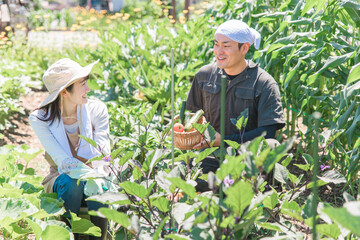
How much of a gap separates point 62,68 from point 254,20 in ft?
5.81

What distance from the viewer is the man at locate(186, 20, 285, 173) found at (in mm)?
2629

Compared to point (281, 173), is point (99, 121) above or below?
→ below

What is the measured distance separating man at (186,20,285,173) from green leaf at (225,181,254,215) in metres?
1.33

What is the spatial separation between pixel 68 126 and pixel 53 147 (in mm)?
197

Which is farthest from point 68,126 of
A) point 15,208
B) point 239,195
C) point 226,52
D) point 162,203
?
point 239,195

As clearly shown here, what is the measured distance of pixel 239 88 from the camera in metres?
2.75

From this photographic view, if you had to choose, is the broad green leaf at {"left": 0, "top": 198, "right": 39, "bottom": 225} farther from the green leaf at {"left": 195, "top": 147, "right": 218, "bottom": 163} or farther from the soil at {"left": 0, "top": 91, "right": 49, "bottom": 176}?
the soil at {"left": 0, "top": 91, "right": 49, "bottom": 176}

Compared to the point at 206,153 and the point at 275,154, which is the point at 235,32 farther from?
the point at 275,154

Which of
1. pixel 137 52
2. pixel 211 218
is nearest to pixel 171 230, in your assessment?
pixel 211 218

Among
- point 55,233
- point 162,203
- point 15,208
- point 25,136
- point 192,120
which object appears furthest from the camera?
point 25,136

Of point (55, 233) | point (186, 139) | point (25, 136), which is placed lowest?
point (25, 136)

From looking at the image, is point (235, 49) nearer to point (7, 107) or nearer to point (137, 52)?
point (137, 52)

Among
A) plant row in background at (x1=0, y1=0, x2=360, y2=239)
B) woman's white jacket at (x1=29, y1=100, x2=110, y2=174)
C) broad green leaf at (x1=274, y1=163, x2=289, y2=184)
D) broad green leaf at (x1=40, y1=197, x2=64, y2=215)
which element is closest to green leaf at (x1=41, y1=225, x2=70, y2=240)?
plant row in background at (x1=0, y1=0, x2=360, y2=239)

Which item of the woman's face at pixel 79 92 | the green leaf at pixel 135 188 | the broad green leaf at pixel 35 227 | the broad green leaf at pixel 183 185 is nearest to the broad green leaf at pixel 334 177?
the broad green leaf at pixel 183 185
